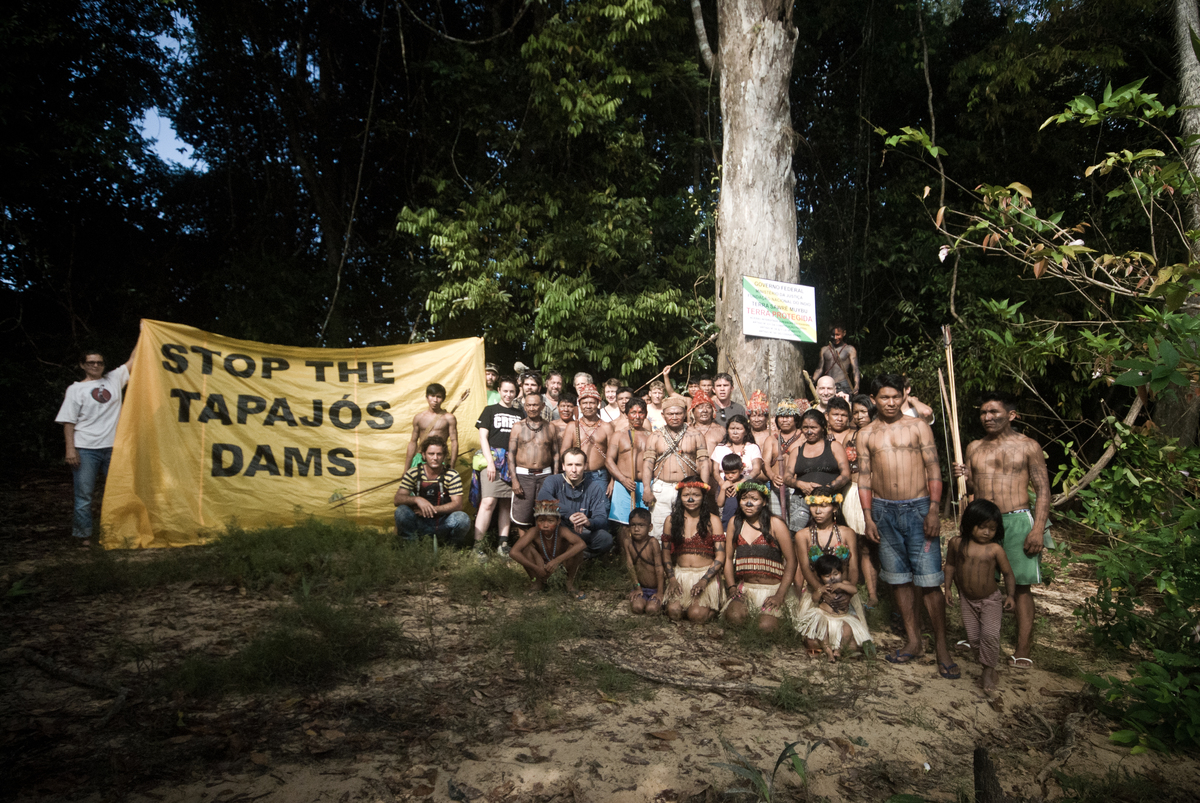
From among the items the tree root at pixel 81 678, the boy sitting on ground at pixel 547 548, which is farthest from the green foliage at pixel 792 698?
the tree root at pixel 81 678

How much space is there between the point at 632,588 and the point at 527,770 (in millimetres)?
2725

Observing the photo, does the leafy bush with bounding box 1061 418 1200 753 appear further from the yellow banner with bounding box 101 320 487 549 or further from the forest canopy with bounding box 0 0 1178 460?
the yellow banner with bounding box 101 320 487 549

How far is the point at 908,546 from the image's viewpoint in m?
4.84

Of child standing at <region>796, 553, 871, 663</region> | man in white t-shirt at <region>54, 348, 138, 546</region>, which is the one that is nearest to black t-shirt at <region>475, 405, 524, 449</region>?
child standing at <region>796, 553, 871, 663</region>

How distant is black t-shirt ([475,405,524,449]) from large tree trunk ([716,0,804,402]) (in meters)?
2.62

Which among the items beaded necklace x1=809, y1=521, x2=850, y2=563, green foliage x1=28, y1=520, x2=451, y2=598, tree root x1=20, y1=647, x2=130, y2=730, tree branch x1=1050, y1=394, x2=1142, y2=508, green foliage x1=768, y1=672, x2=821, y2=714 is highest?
tree branch x1=1050, y1=394, x2=1142, y2=508

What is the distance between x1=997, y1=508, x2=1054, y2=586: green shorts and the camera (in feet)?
15.1

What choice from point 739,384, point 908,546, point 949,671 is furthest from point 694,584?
point 739,384

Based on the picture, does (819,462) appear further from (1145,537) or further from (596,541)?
(1145,537)

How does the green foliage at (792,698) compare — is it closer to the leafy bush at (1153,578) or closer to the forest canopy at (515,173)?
the leafy bush at (1153,578)

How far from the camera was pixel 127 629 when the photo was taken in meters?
4.85

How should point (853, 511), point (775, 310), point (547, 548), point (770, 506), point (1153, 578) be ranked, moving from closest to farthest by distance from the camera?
point (1153, 578), point (770, 506), point (853, 511), point (547, 548), point (775, 310)

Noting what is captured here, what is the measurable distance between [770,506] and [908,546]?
105 cm

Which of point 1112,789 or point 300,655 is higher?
point 300,655
